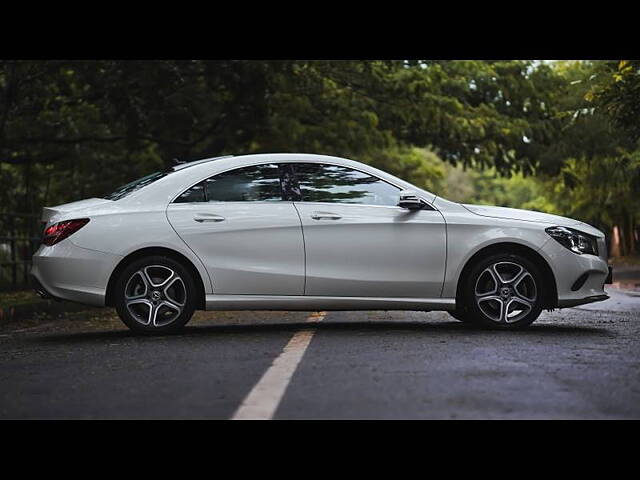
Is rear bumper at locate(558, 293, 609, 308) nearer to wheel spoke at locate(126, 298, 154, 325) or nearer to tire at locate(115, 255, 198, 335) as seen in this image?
tire at locate(115, 255, 198, 335)

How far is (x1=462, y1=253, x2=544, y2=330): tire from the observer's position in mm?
9359

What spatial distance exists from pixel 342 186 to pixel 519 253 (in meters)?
1.62

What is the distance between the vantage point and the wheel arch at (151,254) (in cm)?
916

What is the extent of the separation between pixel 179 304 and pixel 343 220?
1.54m

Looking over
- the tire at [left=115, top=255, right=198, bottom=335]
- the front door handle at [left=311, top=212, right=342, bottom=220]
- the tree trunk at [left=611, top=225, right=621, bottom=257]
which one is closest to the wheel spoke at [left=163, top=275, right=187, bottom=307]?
the tire at [left=115, top=255, right=198, bottom=335]

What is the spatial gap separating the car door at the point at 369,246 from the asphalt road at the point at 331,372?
15.6 inches

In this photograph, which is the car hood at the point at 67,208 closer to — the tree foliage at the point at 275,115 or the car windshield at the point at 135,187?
the car windshield at the point at 135,187

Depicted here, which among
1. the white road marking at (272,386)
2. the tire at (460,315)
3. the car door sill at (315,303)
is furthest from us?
the tire at (460,315)

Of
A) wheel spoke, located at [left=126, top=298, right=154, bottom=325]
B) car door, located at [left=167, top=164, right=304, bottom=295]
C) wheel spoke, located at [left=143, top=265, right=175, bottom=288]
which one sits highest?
car door, located at [left=167, top=164, right=304, bottom=295]

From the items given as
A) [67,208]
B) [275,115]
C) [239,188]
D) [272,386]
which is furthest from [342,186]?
[275,115]

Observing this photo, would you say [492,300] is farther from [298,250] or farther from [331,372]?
[331,372]

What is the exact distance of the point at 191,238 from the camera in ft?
30.2

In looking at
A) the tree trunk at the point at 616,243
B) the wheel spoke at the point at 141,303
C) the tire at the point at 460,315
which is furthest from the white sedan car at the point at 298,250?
the tree trunk at the point at 616,243
